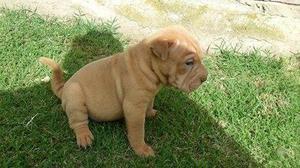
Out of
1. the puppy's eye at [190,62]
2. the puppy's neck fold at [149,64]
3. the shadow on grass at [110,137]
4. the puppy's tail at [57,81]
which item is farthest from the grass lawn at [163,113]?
the puppy's eye at [190,62]

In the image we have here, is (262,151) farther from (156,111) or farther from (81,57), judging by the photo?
(81,57)

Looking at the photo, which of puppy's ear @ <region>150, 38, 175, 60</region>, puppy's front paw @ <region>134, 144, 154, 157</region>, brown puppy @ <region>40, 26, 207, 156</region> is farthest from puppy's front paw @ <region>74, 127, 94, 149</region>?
puppy's ear @ <region>150, 38, 175, 60</region>

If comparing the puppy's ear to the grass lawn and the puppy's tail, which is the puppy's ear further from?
the puppy's tail

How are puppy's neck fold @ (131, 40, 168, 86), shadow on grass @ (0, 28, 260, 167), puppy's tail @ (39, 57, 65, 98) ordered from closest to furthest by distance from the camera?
1. puppy's neck fold @ (131, 40, 168, 86)
2. shadow on grass @ (0, 28, 260, 167)
3. puppy's tail @ (39, 57, 65, 98)

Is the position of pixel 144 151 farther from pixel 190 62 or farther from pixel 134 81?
pixel 190 62

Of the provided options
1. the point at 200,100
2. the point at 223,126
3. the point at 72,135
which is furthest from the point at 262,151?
the point at 72,135

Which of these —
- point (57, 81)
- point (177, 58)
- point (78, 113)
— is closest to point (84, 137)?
point (78, 113)

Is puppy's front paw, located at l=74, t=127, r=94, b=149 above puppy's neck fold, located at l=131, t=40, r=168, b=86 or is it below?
below

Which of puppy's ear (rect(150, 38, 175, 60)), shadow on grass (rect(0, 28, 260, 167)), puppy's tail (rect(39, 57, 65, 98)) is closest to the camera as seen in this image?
puppy's ear (rect(150, 38, 175, 60))
